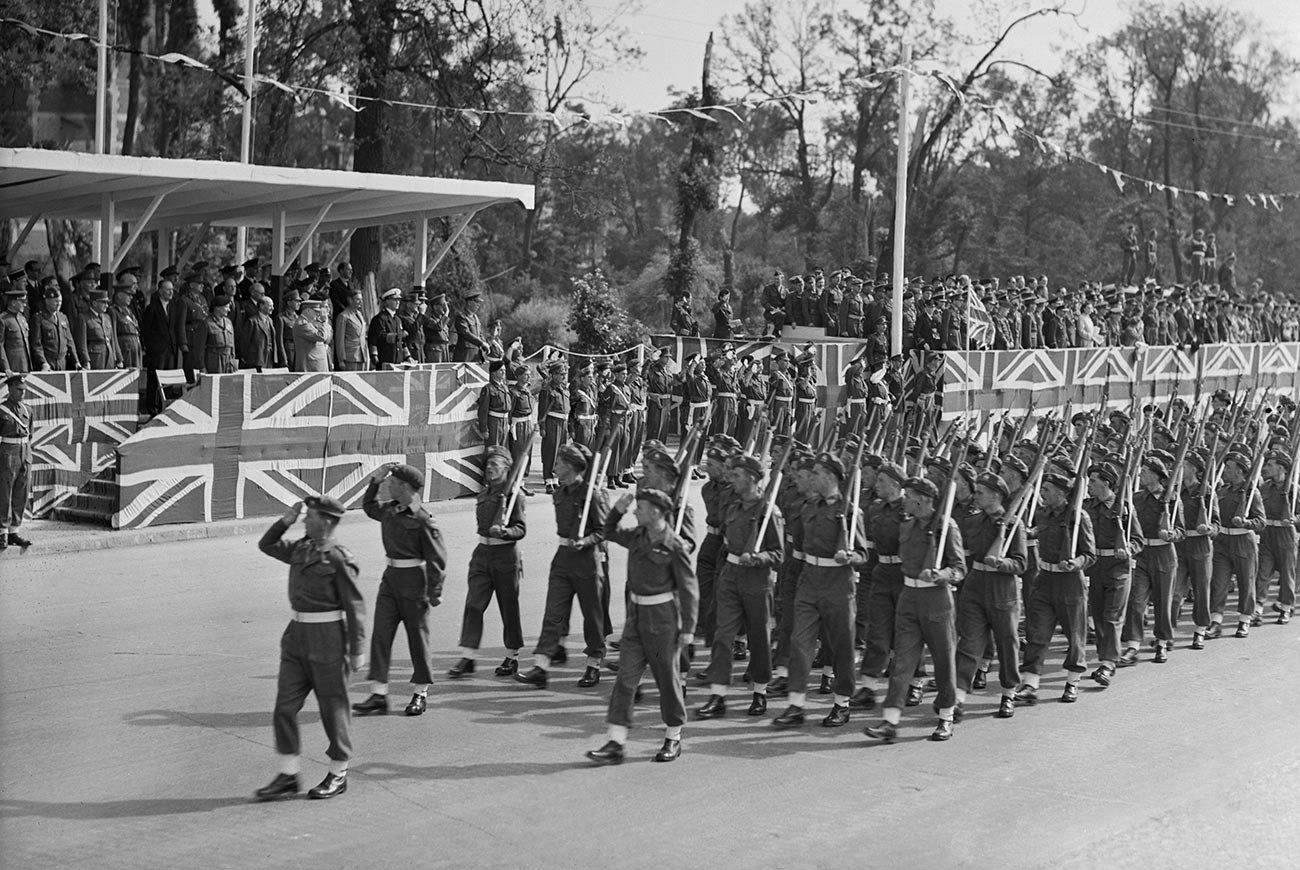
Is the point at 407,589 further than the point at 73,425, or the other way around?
the point at 73,425

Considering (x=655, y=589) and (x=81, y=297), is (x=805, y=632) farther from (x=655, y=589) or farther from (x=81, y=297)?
(x=81, y=297)

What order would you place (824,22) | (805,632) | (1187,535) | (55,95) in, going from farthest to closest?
(824,22) → (55,95) → (1187,535) → (805,632)

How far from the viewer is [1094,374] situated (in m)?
29.5

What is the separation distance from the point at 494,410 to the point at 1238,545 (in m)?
9.13

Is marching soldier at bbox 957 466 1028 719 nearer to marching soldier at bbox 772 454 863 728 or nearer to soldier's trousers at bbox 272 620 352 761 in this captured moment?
marching soldier at bbox 772 454 863 728

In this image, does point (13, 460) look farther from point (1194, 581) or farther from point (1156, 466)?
point (1194, 581)

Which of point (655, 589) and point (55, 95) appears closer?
point (655, 589)

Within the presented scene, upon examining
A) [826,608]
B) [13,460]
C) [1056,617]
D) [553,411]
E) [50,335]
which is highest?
[50,335]

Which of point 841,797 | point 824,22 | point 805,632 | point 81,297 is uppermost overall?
point 824,22

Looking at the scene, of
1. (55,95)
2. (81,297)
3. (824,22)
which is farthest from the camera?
(824,22)

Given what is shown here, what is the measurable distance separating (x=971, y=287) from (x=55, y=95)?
738 inches

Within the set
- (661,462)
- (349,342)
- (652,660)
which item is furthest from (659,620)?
(349,342)

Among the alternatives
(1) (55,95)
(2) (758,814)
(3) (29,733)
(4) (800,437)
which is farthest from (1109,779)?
(1) (55,95)

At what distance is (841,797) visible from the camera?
855 centimetres
